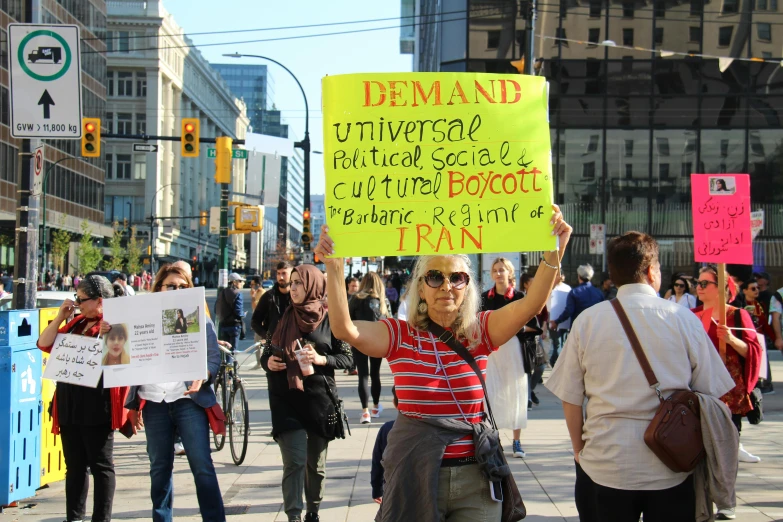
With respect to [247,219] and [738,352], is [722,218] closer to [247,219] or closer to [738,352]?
[738,352]

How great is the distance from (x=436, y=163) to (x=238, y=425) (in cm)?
554

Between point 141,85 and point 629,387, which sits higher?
point 141,85

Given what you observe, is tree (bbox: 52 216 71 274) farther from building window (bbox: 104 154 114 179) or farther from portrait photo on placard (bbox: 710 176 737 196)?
portrait photo on placard (bbox: 710 176 737 196)

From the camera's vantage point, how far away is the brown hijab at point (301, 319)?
613 cm

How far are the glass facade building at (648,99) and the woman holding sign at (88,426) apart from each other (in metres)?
21.1

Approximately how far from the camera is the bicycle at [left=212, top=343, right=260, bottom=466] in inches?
343

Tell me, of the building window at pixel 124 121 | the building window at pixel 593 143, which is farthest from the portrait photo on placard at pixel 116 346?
the building window at pixel 124 121

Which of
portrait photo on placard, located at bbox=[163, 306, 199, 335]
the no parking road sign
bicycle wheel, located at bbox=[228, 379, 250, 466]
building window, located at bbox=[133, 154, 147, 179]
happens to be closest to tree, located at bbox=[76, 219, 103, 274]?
building window, located at bbox=[133, 154, 147, 179]

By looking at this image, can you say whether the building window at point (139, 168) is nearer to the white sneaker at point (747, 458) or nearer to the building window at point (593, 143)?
the building window at point (593, 143)

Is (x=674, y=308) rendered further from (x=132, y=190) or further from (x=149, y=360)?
(x=132, y=190)

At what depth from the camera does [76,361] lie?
5.92 m

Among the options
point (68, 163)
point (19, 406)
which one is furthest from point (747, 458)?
point (68, 163)

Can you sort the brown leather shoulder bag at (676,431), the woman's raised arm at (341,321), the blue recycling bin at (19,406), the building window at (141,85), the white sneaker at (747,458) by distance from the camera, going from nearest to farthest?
the brown leather shoulder bag at (676,431), the woman's raised arm at (341,321), the blue recycling bin at (19,406), the white sneaker at (747,458), the building window at (141,85)

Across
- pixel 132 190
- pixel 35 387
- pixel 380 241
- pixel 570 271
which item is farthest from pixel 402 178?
pixel 132 190
